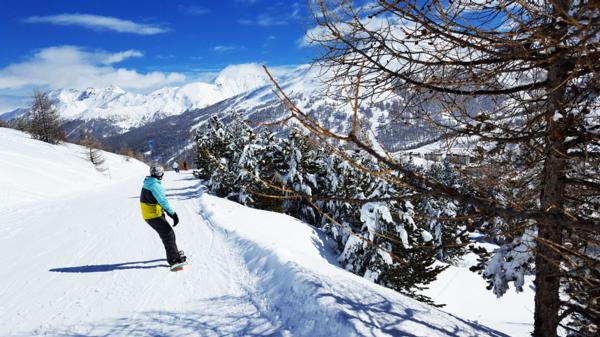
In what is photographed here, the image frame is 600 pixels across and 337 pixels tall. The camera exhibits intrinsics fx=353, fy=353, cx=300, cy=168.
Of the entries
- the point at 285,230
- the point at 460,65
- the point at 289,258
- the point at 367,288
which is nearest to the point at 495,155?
the point at 460,65

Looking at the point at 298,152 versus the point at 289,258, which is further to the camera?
the point at 298,152

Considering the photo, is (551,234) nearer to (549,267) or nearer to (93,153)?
(549,267)

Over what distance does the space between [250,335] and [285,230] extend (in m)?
9.31

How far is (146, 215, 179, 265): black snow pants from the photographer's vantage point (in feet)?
20.7

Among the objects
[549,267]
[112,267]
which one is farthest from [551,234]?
[112,267]

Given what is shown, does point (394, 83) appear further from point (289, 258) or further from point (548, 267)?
point (289, 258)

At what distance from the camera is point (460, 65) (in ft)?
10.1

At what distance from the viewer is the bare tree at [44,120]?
50.9m

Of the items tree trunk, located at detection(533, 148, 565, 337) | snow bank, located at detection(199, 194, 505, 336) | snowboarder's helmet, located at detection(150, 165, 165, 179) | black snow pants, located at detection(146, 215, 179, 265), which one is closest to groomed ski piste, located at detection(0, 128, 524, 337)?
snow bank, located at detection(199, 194, 505, 336)

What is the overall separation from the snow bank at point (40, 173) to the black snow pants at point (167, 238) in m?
18.6

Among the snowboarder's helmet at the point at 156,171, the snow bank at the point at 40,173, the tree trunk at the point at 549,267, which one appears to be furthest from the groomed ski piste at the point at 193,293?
the snow bank at the point at 40,173

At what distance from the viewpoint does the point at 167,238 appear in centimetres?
633

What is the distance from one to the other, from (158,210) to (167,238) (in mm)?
537

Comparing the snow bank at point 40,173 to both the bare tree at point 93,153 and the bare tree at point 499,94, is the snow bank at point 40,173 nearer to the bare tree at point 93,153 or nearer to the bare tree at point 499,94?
the bare tree at point 93,153
